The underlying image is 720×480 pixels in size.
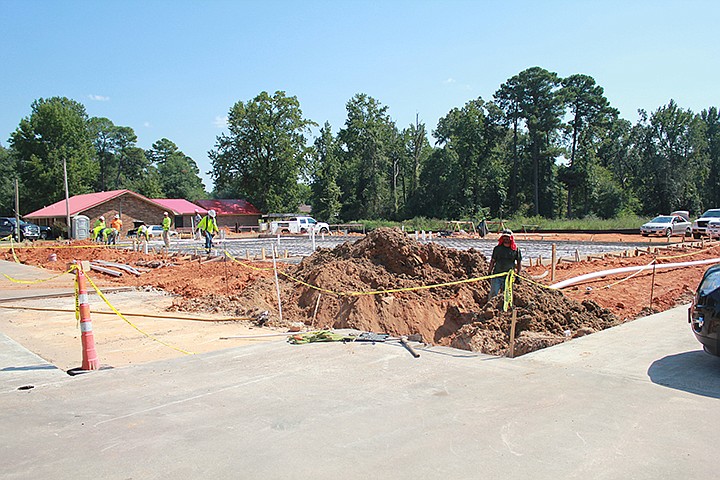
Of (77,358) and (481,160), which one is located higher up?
(481,160)

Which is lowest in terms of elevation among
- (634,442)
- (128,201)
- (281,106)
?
(634,442)

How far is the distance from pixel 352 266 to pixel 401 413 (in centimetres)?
821

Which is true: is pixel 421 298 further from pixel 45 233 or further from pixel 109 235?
pixel 45 233

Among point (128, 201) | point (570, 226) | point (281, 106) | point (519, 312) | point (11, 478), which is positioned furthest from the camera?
point (281, 106)

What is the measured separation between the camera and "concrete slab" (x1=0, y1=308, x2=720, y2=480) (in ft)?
13.8

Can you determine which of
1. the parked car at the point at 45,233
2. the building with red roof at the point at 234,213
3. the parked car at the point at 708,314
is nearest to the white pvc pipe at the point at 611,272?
the parked car at the point at 708,314

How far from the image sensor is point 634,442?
180 inches

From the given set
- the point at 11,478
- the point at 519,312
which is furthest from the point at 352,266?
the point at 11,478

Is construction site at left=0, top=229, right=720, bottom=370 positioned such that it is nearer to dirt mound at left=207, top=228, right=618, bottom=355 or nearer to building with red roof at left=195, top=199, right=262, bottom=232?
dirt mound at left=207, top=228, right=618, bottom=355

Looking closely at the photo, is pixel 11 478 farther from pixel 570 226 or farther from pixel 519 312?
pixel 570 226

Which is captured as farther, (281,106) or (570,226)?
(281,106)

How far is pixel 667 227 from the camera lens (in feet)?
119

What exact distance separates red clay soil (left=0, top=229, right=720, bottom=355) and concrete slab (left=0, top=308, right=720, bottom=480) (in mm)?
2279

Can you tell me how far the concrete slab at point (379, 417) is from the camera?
13.8 feet
